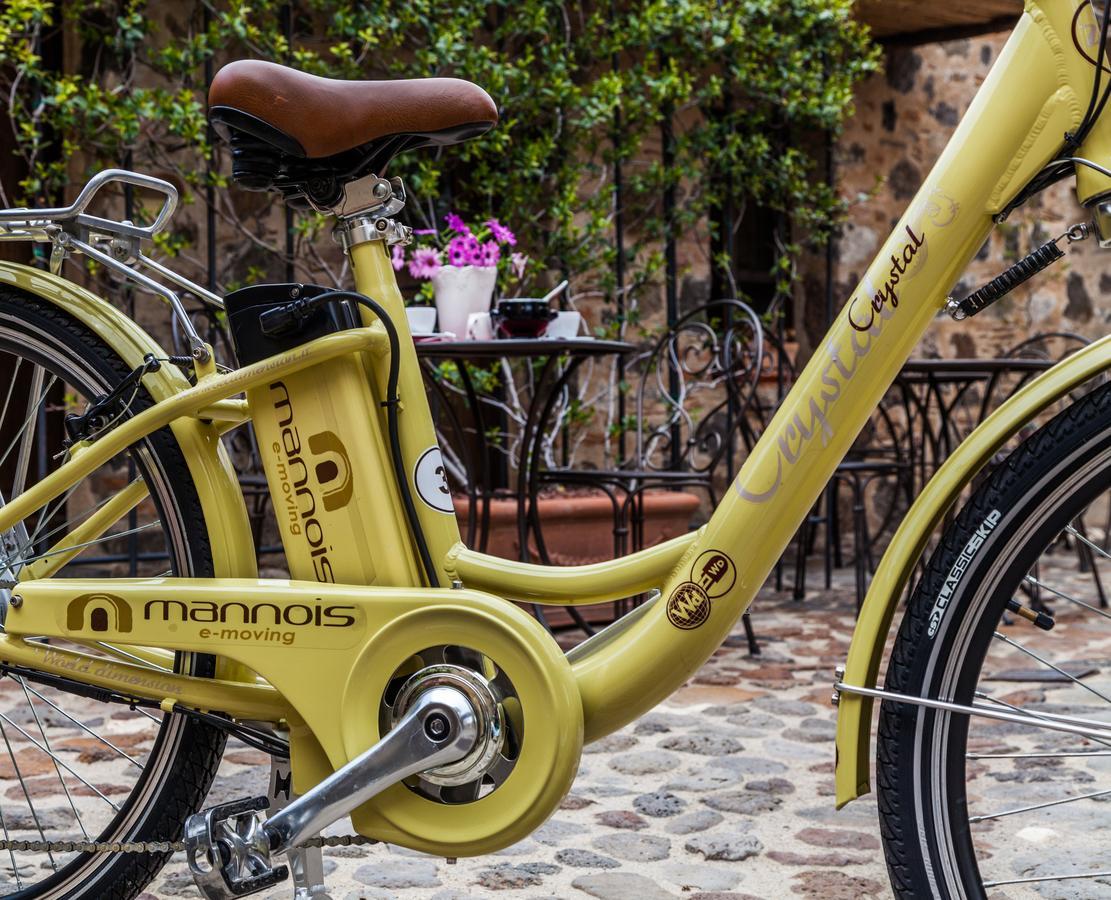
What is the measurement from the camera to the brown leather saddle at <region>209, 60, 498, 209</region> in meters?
1.42

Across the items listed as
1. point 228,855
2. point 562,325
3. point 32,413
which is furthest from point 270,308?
point 562,325

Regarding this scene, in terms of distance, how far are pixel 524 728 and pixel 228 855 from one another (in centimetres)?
35

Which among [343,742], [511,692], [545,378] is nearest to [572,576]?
[511,692]

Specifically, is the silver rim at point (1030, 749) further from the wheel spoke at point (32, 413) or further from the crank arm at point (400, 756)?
the wheel spoke at point (32, 413)

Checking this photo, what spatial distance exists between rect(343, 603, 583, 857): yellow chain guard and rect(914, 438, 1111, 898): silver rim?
1.19 ft

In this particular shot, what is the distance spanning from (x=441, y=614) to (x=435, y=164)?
10.6 feet

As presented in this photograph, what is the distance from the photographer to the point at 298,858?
1413mm

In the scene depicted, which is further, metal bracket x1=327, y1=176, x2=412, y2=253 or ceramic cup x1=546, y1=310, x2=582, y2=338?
ceramic cup x1=546, y1=310, x2=582, y2=338

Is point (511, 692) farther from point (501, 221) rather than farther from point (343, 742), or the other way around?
point (501, 221)

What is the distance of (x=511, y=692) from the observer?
138cm

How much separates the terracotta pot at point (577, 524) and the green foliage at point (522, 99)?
106cm

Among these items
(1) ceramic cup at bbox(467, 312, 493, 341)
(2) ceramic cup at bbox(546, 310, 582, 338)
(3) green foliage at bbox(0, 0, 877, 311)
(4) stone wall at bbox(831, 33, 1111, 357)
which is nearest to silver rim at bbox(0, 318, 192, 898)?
(1) ceramic cup at bbox(467, 312, 493, 341)

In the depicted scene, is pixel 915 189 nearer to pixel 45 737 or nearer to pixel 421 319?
pixel 421 319

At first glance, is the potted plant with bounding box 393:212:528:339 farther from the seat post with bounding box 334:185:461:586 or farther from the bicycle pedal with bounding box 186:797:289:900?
the bicycle pedal with bounding box 186:797:289:900
